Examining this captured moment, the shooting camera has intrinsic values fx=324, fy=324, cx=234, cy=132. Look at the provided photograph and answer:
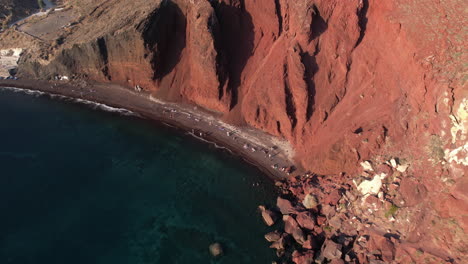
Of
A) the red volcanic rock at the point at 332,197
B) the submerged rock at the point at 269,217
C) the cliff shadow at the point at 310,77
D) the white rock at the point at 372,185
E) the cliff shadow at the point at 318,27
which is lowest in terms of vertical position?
the submerged rock at the point at 269,217

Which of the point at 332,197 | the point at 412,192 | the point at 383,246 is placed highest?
the point at 412,192

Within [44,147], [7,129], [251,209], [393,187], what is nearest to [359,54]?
[393,187]

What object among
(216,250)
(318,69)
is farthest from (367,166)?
(216,250)

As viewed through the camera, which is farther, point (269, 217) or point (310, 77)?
point (310, 77)

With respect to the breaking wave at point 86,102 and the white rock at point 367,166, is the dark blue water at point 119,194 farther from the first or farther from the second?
the white rock at point 367,166

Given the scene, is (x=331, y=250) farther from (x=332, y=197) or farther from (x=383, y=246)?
(x=332, y=197)

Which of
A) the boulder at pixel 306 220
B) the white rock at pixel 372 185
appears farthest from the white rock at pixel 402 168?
the boulder at pixel 306 220

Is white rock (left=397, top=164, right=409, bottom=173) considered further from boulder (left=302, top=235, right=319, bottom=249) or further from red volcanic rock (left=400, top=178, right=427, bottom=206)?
boulder (left=302, top=235, right=319, bottom=249)
